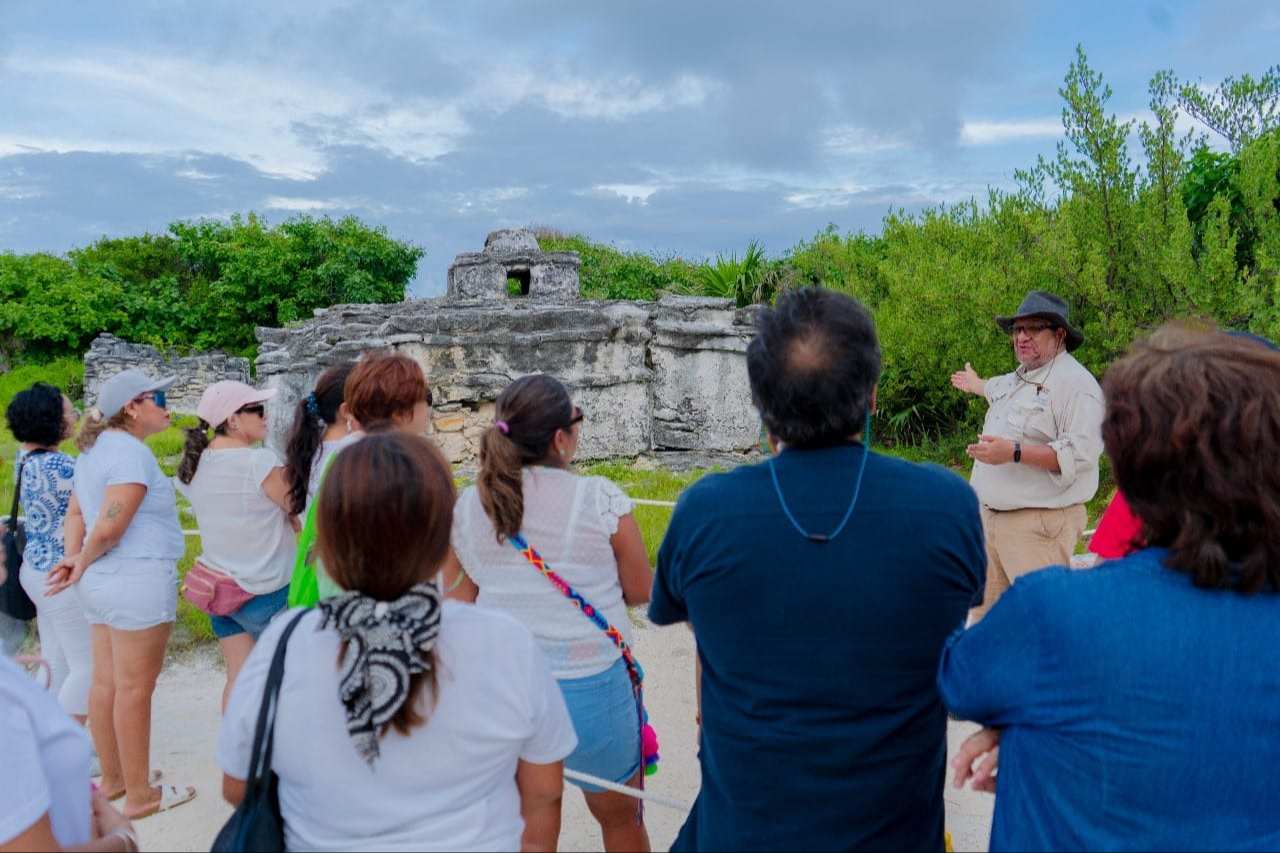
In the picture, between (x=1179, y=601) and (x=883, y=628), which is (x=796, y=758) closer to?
(x=883, y=628)

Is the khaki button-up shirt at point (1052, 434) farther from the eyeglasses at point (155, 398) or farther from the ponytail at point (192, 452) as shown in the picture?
the eyeglasses at point (155, 398)

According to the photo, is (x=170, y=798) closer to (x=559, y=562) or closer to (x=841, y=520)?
(x=559, y=562)

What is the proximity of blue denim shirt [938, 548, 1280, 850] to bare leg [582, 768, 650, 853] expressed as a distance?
1.32m

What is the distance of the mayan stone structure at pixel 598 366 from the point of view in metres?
10.2

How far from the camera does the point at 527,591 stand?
241 cm

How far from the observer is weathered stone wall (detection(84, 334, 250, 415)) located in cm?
1927

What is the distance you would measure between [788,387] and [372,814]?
3.53ft

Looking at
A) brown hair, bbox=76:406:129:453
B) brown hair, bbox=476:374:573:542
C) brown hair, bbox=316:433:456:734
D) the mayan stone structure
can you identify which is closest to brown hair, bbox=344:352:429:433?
brown hair, bbox=476:374:573:542

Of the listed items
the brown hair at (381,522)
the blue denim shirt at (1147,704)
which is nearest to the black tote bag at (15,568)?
the brown hair at (381,522)

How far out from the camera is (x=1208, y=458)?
4.47ft

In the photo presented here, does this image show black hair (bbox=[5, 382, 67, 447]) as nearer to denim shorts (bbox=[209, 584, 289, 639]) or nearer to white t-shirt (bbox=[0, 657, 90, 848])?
denim shorts (bbox=[209, 584, 289, 639])

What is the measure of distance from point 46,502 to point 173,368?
1810 cm

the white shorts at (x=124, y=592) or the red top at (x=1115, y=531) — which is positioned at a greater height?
the red top at (x=1115, y=531)

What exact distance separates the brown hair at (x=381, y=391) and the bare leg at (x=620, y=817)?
1.30 metres
